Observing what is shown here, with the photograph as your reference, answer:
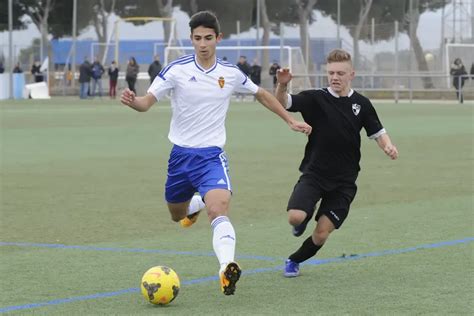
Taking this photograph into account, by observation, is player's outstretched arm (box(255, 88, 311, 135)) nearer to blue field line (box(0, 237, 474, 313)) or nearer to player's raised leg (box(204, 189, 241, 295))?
player's raised leg (box(204, 189, 241, 295))

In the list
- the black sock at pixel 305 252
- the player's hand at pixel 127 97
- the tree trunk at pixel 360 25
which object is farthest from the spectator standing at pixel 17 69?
the player's hand at pixel 127 97

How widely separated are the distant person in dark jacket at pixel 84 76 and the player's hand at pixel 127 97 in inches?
1643

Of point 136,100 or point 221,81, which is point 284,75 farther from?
point 136,100

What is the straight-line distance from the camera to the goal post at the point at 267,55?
50906mm

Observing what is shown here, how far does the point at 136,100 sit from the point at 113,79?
42067 millimetres

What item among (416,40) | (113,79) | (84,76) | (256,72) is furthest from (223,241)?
(416,40)

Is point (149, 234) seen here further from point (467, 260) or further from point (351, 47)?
point (351, 47)

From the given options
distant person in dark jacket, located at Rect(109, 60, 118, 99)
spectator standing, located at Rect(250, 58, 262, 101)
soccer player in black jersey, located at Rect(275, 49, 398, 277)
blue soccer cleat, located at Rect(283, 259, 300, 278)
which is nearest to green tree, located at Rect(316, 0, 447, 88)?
spectator standing, located at Rect(250, 58, 262, 101)

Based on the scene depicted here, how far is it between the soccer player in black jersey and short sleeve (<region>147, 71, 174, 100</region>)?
84 cm

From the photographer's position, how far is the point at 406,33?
5325 centimetres

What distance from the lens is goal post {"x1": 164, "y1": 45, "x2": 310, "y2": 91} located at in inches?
2004

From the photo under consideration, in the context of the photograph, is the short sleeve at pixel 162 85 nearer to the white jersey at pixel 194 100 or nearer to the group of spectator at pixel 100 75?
the white jersey at pixel 194 100

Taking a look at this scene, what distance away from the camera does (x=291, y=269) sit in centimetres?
845

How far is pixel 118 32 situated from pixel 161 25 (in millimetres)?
2293
